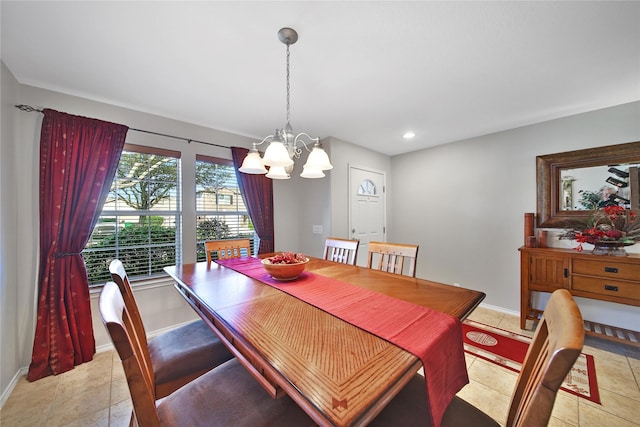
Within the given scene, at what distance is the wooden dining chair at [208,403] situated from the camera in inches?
28.5

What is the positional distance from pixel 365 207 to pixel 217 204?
222cm

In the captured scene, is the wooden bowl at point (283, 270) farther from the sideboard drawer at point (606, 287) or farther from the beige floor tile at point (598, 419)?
the sideboard drawer at point (606, 287)

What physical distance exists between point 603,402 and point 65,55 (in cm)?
452

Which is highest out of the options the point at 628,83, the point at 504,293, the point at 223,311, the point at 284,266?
the point at 628,83

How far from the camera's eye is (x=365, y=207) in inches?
149

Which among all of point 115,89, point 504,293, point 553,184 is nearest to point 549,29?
point 553,184

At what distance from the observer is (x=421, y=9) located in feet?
4.35

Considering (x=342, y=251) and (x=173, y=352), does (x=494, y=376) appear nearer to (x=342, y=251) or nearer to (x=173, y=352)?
(x=342, y=251)

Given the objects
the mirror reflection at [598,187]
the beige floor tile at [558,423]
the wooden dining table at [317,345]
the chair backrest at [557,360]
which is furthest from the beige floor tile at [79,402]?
the mirror reflection at [598,187]

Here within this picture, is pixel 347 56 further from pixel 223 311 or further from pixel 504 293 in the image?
pixel 504 293

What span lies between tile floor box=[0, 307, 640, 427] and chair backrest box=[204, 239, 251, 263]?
3.94 feet

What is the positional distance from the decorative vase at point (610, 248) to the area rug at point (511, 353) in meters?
0.97

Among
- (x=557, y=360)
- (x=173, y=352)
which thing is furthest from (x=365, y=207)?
(x=557, y=360)

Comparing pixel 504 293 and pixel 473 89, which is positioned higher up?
pixel 473 89
